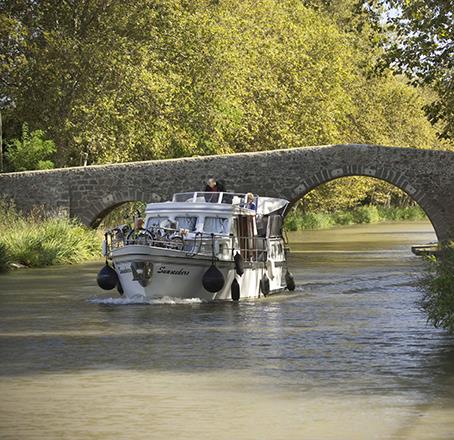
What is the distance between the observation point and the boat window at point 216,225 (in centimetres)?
2905

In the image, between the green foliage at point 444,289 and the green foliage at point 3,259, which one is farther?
the green foliage at point 3,259

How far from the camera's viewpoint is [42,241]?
134 feet

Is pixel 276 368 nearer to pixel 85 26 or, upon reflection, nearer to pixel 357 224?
pixel 85 26

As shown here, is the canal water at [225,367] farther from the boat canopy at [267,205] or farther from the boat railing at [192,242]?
the boat canopy at [267,205]

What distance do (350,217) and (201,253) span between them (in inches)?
2055

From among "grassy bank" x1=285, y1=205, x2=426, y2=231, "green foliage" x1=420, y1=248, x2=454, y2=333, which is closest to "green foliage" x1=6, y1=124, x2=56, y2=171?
"grassy bank" x1=285, y1=205, x2=426, y2=231

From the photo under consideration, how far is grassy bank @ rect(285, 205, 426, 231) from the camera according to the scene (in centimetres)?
6962

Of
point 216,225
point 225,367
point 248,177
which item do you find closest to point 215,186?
point 216,225

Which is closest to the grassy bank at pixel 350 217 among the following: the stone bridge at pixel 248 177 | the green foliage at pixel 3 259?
the stone bridge at pixel 248 177

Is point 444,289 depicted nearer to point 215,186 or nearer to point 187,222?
point 187,222

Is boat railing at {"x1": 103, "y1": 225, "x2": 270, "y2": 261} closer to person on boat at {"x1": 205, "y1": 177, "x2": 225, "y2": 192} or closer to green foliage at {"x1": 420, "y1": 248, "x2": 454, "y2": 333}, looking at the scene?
person on boat at {"x1": 205, "y1": 177, "x2": 225, "y2": 192}

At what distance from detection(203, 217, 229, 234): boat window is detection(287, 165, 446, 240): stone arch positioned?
1589 cm

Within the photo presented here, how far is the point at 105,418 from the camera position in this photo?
1420 centimetres

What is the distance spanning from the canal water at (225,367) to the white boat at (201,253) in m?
0.48
